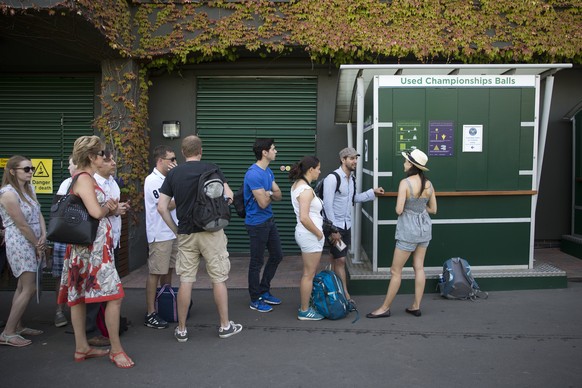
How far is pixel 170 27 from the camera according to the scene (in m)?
8.84

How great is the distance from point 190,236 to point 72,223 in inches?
43.5

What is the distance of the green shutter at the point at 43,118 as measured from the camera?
9.62 metres

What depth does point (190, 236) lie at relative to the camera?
16.1 ft

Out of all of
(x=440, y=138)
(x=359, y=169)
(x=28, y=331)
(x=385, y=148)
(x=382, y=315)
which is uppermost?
(x=440, y=138)

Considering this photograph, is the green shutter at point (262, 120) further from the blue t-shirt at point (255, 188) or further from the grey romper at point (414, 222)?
the grey romper at point (414, 222)

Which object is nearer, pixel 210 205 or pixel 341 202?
pixel 210 205

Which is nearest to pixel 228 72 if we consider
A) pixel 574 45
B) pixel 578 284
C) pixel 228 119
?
pixel 228 119

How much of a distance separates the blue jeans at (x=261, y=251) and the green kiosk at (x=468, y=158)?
141 centimetres

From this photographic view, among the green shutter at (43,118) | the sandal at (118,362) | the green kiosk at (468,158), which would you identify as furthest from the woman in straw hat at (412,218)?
the green shutter at (43,118)

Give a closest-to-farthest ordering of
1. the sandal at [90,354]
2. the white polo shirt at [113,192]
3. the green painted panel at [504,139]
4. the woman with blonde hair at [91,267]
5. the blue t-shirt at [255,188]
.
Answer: the woman with blonde hair at [91,267] < the sandal at [90,354] < the white polo shirt at [113,192] < the blue t-shirt at [255,188] < the green painted panel at [504,139]

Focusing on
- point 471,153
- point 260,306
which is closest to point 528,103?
point 471,153

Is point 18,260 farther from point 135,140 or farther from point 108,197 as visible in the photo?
point 135,140

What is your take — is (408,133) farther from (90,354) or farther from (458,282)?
(90,354)

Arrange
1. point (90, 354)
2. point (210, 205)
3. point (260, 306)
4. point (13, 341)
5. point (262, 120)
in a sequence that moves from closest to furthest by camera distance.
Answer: point (90, 354)
point (210, 205)
point (13, 341)
point (260, 306)
point (262, 120)
